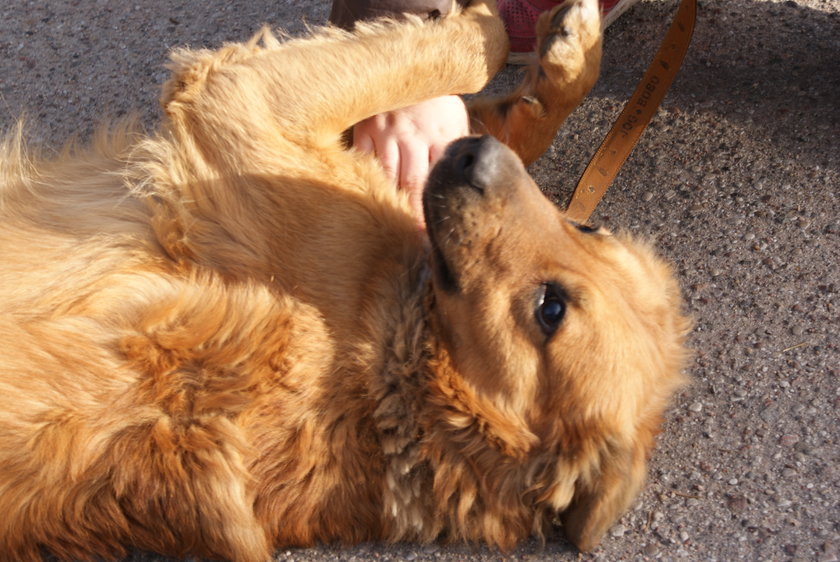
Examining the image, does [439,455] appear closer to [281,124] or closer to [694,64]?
[281,124]

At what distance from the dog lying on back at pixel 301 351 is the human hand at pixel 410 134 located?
467 mm

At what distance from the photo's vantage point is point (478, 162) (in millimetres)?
2596

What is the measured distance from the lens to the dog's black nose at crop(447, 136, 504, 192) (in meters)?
2.60

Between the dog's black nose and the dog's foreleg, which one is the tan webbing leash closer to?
the dog's foreleg

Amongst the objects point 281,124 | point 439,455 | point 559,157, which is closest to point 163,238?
point 281,124

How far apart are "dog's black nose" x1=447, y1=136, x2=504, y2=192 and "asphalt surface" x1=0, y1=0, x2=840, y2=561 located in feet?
4.11

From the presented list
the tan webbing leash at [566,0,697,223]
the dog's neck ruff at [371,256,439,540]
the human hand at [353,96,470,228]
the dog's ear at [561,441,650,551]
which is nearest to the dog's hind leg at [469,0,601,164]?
the human hand at [353,96,470,228]

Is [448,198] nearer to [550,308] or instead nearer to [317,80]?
[550,308]

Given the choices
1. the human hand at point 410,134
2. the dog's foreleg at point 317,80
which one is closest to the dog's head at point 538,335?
the dog's foreleg at point 317,80

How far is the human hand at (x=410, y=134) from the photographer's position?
3.39 meters

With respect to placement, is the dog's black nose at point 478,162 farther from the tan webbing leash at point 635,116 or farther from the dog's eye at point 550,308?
the tan webbing leash at point 635,116

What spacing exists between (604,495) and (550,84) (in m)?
1.67

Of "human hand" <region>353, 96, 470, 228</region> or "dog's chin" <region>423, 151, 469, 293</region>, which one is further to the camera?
"human hand" <region>353, 96, 470, 228</region>

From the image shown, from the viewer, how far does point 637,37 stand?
14.9 ft
